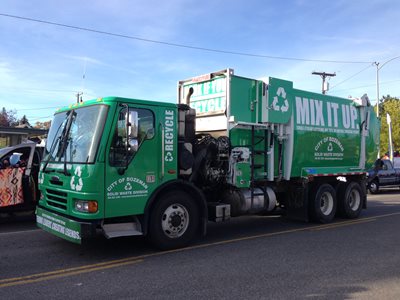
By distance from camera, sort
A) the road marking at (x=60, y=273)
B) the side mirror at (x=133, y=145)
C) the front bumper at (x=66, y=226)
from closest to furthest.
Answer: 1. the road marking at (x=60, y=273)
2. the front bumper at (x=66, y=226)
3. the side mirror at (x=133, y=145)

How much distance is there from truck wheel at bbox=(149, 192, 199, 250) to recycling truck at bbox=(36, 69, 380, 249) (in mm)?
17

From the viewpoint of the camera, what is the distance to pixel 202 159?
7.92 metres

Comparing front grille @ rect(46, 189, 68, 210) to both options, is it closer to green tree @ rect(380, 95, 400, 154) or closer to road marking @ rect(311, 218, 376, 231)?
road marking @ rect(311, 218, 376, 231)

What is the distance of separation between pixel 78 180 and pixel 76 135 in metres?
0.87

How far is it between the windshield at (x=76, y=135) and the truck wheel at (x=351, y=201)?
23.5 ft

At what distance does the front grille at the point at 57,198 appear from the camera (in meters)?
6.50

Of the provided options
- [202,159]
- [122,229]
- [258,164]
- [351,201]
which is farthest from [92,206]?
[351,201]

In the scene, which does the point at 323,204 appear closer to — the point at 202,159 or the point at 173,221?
the point at 202,159

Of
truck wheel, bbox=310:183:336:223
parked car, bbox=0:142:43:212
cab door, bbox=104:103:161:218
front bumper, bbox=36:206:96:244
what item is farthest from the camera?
truck wheel, bbox=310:183:336:223

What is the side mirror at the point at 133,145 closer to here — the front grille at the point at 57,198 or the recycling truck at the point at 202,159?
the recycling truck at the point at 202,159

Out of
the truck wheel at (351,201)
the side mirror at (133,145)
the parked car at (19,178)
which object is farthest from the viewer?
Answer: the truck wheel at (351,201)

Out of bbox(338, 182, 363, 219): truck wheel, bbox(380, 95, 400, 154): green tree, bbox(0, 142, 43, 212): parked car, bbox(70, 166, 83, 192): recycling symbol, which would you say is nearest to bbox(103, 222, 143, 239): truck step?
bbox(70, 166, 83, 192): recycling symbol

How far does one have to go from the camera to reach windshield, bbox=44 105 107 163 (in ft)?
20.5

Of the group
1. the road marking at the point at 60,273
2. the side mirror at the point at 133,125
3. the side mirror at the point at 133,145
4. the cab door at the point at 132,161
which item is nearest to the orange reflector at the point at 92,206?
the cab door at the point at 132,161
